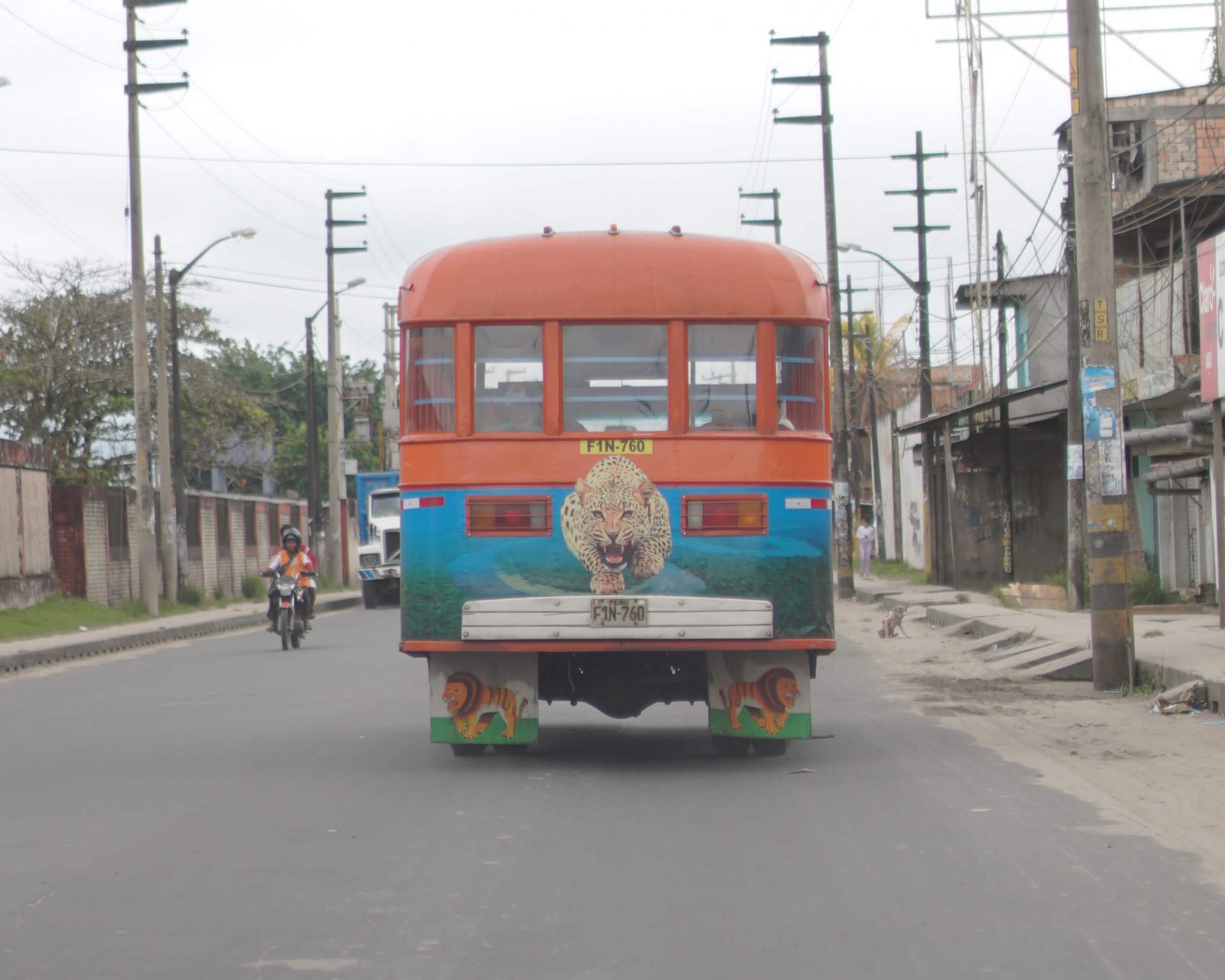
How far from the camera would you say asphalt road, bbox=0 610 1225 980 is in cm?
562

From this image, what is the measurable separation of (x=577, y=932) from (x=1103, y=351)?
9649 mm

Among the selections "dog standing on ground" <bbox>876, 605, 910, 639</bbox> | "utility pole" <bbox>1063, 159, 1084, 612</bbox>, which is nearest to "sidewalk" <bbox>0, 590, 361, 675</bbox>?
"dog standing on ground" <bbox>876, 605, 910, 639</bbox>

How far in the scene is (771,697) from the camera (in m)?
10.4

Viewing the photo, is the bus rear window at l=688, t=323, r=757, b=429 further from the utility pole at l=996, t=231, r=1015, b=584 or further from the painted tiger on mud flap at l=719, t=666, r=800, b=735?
the utility pole at l=996, t=231, r=1015, b=584

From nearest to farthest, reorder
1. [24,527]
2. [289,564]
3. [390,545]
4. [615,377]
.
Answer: [615,377], [289,564], [24,527], [390,545]

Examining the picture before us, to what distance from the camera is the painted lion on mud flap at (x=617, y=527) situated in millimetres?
9859

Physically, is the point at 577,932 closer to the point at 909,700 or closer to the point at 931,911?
the point at 931,911

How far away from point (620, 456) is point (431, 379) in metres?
1.24

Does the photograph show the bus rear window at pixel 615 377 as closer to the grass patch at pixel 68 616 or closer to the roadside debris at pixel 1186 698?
the roadside debris at pixel 1186 698

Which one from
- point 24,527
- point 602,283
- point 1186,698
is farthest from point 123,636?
point 602,283

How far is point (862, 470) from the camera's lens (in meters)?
70.6

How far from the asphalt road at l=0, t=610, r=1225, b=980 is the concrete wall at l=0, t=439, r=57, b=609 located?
678 inches

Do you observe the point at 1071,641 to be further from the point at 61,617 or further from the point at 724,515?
the point at 61,617

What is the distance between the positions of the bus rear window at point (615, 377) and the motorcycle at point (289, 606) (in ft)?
45.7
